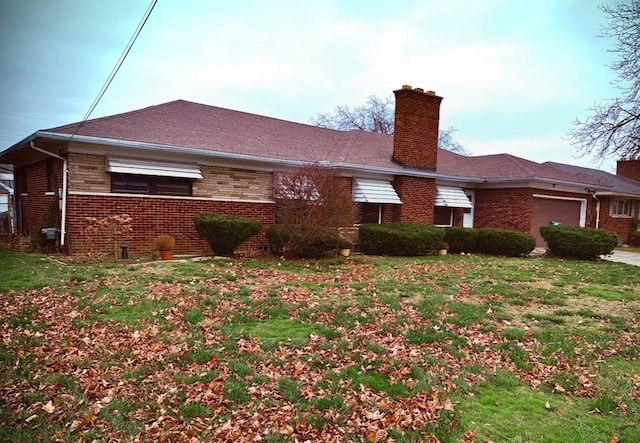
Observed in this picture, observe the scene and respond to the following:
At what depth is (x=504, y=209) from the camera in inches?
727

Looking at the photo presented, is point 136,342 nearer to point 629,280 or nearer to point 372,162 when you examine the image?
point 629,280

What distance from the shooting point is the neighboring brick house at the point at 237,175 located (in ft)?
35.4

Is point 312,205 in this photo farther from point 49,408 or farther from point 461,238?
point 49,408

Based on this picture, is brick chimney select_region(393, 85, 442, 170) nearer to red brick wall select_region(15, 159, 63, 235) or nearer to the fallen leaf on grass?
red brick wall select_region(15, 159, 63, 235)

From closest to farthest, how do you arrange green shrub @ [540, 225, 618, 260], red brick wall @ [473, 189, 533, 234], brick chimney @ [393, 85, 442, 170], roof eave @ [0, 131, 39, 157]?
roof eave @ [0, 131, 39, 157] → green shrub @ [540, 225, 618, 260] → brick chimney @ [393, 85, 442, 170] → red brick wall @ [473, 189, 533, 234]

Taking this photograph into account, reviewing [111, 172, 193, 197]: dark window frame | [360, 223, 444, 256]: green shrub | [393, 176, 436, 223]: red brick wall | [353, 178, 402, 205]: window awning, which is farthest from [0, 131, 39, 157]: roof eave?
[393, 176, 436, 223]: red brick wall

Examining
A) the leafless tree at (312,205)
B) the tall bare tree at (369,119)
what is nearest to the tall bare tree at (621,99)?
the leafless tree at (312,205)

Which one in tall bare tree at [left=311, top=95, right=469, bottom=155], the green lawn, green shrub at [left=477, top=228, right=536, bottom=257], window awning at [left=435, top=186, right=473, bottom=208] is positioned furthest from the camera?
tall bare tree at [left=311, top=95, right=469, bottom=155]

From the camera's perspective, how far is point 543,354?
16.0ft

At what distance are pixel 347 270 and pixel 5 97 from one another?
25.3ft

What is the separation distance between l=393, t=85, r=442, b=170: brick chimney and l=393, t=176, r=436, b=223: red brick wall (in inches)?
32.1

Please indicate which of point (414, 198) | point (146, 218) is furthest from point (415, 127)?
point (146, 218)

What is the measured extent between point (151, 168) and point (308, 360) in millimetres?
8618

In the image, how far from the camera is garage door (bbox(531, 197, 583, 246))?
18719 millimetres
